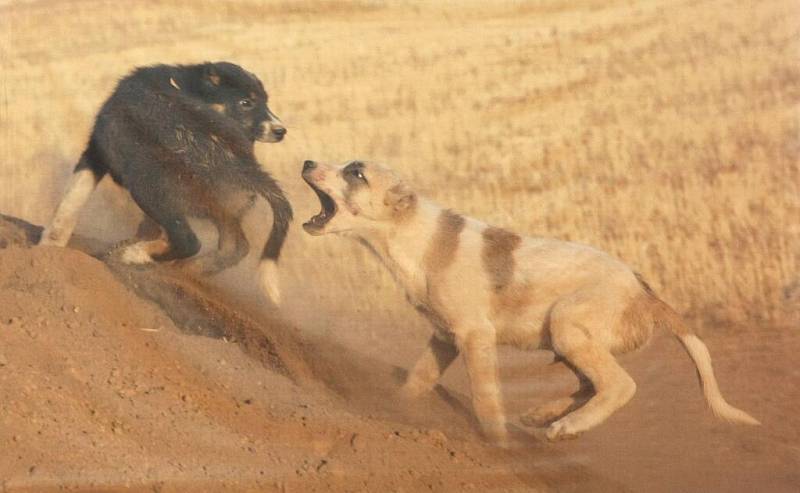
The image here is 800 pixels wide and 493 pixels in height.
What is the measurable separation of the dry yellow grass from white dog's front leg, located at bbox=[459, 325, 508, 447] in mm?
497

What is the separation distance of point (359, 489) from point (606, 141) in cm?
190

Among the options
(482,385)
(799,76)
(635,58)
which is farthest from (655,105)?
(482,385)

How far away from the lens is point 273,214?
5449 mm

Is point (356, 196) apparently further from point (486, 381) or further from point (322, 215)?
point (486, 381)

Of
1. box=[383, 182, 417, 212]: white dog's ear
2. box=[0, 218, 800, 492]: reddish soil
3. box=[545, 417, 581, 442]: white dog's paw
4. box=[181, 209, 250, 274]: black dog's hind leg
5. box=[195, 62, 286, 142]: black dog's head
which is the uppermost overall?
box=[195, 62, 286, 142]: black dog's head

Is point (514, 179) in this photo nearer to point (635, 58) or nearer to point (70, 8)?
point (635, 58)

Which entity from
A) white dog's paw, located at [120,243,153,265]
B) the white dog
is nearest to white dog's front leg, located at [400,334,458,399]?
the white dog

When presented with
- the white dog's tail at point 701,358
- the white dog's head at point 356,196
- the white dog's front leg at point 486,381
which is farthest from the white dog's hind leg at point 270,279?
the white dog's tail at point 701,358

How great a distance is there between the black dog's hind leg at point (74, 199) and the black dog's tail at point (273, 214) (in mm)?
894

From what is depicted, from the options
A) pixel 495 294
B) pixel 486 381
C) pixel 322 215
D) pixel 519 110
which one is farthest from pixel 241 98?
pixel 486 381

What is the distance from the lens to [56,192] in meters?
6.00

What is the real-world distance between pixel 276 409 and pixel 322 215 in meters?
1.16

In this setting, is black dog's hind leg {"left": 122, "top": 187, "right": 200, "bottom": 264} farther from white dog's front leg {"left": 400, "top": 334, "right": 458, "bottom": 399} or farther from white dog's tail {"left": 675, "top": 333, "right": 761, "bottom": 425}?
white dog's tail {"left": 675, "top": 333, "right": 761, "bottom": 425}

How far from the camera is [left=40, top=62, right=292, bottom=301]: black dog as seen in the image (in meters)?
5.45
